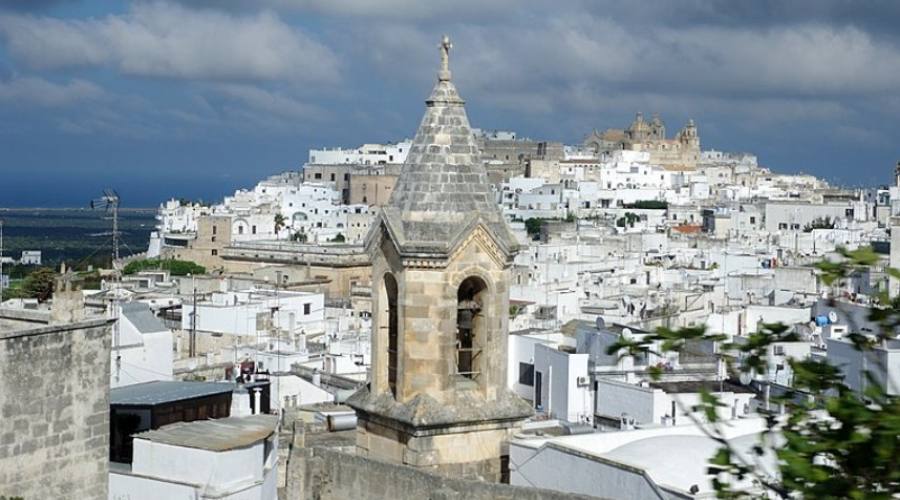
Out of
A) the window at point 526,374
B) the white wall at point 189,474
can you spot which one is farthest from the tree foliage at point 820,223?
the white wall at point 189,474

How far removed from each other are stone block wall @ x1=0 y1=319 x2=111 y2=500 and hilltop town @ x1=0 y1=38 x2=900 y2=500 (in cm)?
2

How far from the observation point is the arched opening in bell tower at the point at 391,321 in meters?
10.2

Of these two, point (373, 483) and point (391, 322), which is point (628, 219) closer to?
point (391, 322)

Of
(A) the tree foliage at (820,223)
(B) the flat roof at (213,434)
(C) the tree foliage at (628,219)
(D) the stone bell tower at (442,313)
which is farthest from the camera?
(C) the tree foliage at (628,219)

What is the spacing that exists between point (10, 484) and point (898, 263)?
31113mm

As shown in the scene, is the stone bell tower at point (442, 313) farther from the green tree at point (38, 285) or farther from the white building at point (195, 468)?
the green tree at point (38, 285)

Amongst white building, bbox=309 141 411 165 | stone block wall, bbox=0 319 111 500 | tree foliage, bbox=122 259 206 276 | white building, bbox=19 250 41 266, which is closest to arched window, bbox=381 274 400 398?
stone block wall, bbox=0 319 111 500

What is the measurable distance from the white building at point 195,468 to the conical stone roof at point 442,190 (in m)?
4.79

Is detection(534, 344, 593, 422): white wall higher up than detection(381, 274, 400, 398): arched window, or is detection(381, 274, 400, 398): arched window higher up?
detection(381, 274, 400, 398): arched window

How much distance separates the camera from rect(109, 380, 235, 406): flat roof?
54.7 feet

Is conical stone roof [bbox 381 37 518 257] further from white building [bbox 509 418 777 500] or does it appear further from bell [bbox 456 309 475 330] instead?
white building [bbox 509 418 777 500]

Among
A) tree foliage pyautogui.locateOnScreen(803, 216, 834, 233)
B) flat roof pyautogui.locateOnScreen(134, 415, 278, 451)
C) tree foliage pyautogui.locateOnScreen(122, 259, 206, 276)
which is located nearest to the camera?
flat roof pyautogui.locateOnScreen(134, 415, 278, 451)

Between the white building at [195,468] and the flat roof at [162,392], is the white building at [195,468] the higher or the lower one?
the lower one

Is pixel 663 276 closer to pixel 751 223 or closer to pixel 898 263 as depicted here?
pixel 898 263
